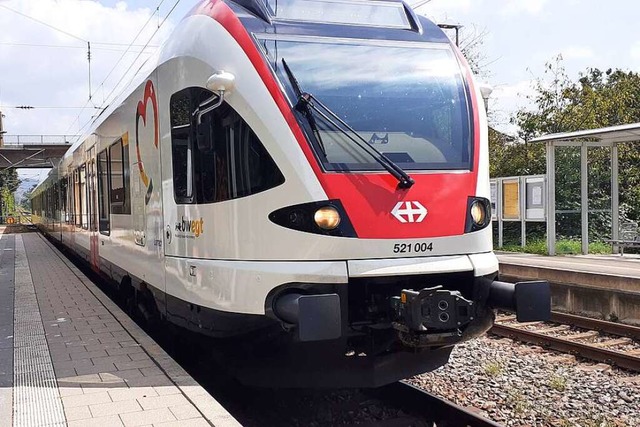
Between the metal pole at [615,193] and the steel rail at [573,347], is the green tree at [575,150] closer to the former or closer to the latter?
the metal pole at [615,193]

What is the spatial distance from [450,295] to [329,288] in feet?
2.68

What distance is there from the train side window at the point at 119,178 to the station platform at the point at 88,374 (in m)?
1.34

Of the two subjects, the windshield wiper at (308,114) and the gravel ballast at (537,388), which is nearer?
the windshield wiper at (308,114)

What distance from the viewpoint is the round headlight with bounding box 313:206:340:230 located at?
4.42m

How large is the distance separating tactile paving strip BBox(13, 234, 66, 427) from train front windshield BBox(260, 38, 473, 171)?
249 cm

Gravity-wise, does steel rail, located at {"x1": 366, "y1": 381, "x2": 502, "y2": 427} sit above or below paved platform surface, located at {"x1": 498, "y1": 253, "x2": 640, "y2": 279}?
below

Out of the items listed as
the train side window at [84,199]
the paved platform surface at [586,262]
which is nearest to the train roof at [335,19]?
the train side window at [84,199]

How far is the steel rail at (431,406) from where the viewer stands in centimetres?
514

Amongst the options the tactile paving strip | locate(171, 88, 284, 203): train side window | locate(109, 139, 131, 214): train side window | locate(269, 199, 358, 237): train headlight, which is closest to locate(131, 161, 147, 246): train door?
locate(109, 139, 131, 214): train side window

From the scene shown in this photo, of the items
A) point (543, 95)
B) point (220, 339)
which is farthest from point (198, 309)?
point (543, 95)

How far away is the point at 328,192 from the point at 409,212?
0.61 m

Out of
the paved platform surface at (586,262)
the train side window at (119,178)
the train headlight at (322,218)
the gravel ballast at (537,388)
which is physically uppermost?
the train side window at (119,178)

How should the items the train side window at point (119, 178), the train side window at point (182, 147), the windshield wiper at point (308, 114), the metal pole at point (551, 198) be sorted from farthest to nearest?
the metal pole at point (551, 198)
the train side window at point (119, 178)
the train side window at point (182, 147)
the windshield wiper at point (308, 114)

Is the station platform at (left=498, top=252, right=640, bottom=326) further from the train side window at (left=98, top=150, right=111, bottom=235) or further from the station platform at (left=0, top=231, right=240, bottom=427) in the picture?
the train side window at (left=98, top=150, right=111, bottom=235)
